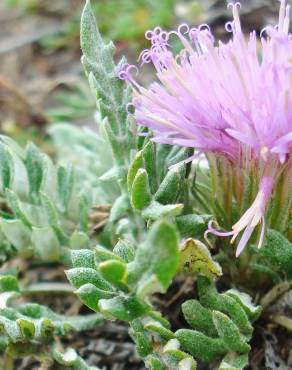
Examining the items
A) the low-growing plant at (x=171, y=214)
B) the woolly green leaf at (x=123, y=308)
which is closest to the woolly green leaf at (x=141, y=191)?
the low-growing plant at (x=171, y=214)

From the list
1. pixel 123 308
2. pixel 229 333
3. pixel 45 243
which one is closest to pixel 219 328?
pixel 229 333

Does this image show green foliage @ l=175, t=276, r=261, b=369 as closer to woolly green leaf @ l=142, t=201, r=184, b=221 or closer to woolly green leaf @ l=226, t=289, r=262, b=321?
woolly green leaf @ l=226, t=289, r=262, b=321

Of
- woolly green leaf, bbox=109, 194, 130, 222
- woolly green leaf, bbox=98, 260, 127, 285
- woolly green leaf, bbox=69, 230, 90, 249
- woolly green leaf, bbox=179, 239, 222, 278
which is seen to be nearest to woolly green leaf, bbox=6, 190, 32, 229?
woolly green leaf, bbox=69, 230, 90, 249

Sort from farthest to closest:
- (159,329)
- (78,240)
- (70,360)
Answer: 1. (78,240)
2. (70,360)
3. (159,329)

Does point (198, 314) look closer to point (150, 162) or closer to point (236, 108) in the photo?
point (150, 162)

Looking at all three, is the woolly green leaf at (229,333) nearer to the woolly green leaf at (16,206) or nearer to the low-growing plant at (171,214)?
the low-growing plant at (171,214)

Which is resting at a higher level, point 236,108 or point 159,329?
point 236,108

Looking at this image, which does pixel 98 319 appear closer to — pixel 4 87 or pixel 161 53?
pixel 161 53
